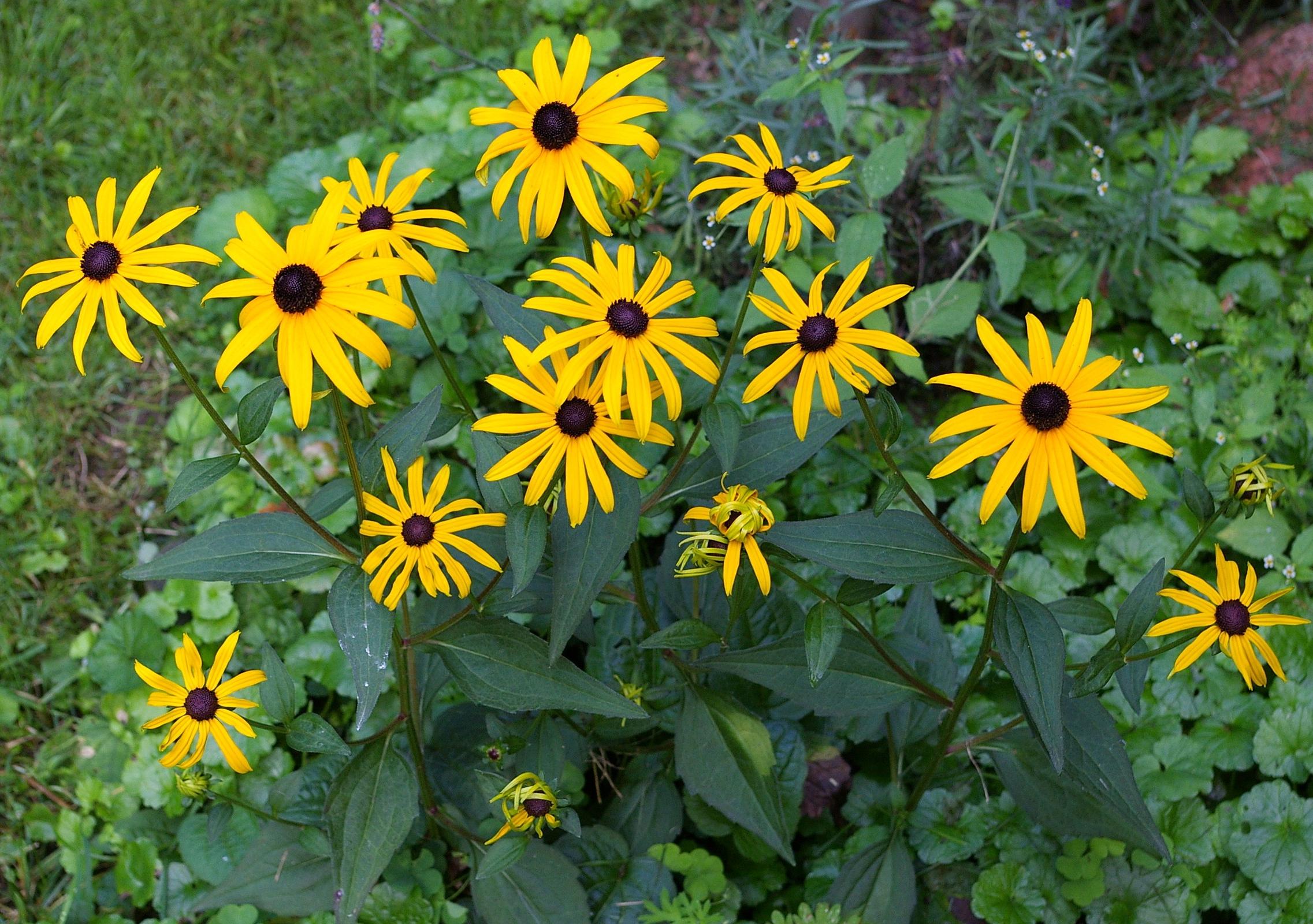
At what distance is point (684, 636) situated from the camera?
6.02ft

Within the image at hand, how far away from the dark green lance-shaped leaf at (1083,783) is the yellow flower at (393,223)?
4.13 feet

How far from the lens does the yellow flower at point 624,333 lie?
1531mm

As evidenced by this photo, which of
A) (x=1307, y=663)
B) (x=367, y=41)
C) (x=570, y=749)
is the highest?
(x=367, y=41)

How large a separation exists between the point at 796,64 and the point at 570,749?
2.23 meters

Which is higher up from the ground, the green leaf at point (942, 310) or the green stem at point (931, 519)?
the green leaf at point (942, 310)

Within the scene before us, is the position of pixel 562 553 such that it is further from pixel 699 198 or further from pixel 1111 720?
pixel 699 198

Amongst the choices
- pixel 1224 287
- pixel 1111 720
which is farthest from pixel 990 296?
pixel 1111 720

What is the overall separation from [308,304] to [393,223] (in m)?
0.31

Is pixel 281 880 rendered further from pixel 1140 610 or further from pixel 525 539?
pixel 1140 610

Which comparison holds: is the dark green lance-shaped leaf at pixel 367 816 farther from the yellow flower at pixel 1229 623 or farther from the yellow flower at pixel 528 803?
the yellow flower at pixel 1229 623

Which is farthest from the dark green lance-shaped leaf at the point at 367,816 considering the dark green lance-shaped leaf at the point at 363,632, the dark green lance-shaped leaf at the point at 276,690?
the dark green lance-shaped leaf at the point at 363,632

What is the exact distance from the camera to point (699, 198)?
11.0ft

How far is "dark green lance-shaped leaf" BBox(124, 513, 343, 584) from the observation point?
67.2 inches

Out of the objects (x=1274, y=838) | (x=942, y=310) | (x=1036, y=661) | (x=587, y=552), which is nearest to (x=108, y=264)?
(x=587, y=552)
